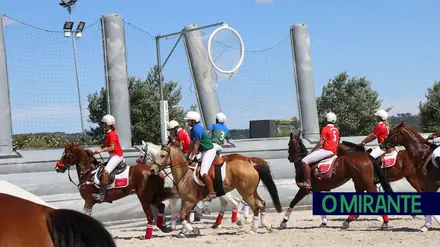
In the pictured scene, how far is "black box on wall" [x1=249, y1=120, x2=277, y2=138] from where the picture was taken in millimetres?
16531

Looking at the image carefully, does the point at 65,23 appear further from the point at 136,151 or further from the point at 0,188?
the point at 0,188

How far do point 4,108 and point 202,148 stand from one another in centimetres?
419

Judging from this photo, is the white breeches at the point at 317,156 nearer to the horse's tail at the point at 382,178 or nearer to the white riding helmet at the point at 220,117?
the horse's tail at the point at 382,178

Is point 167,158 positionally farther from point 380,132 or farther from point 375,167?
point 380,132

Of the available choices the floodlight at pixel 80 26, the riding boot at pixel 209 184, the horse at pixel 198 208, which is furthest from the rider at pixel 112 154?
the floodlight at pixel 80 26

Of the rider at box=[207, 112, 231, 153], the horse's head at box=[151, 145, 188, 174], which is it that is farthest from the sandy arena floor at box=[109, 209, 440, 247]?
the rider at box=[207, 112, 231, 153]

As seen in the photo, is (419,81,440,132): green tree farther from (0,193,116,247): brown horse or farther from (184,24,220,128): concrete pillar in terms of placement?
(0,193,116,247): brown horse

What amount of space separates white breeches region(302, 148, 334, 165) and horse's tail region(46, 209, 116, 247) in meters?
9.78

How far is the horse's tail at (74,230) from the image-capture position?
346 centimetres

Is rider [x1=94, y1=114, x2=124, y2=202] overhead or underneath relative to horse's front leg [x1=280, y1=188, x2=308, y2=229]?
overhead

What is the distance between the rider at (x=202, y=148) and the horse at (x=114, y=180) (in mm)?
797

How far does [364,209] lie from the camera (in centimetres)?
1376

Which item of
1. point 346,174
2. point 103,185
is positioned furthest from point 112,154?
point 346,174

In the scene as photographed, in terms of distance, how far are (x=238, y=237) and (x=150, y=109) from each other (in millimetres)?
14498
